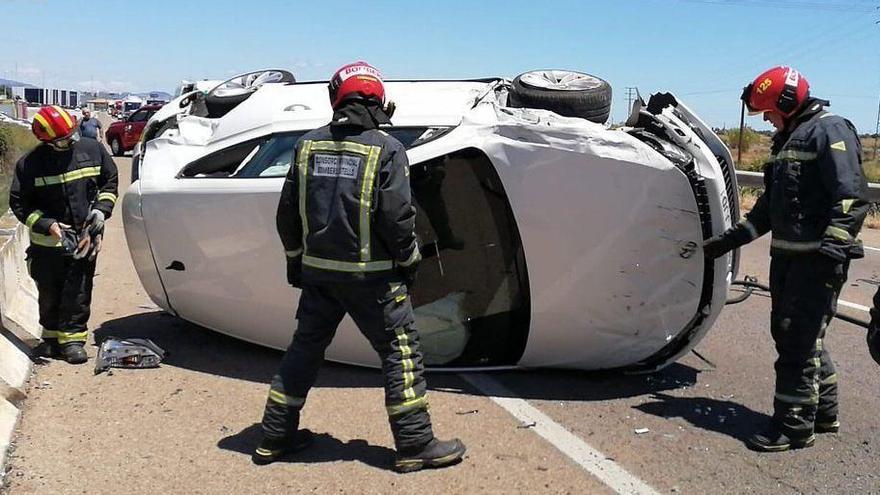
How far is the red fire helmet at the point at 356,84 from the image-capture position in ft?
12.3

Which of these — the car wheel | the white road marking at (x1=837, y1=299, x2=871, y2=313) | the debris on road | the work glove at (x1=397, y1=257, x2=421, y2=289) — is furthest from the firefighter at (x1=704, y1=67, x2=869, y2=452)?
the debris on road

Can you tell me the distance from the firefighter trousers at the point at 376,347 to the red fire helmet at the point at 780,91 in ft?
6.76

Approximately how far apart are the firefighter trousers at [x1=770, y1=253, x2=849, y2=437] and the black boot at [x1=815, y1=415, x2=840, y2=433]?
0.67ft

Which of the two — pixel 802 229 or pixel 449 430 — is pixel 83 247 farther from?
pixel 802 229

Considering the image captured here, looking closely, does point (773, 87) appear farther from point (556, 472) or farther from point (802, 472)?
point (556, 472)

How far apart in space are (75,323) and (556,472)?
339 centimetres

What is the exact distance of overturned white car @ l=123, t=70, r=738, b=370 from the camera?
14.5ft

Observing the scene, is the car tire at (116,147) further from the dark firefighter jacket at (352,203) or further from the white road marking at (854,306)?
the dark firefighter jacket at (352,203)

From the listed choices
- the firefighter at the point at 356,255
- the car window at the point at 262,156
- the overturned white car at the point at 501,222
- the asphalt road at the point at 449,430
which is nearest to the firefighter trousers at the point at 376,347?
the firefighter at the point at 356,255

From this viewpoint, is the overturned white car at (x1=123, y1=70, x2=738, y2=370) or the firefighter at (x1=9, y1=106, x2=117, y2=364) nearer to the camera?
the overturned white car at (x1=123, y1=70, x2=738, y2=370)

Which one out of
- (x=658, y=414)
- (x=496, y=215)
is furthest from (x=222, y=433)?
(x=658, y=414)

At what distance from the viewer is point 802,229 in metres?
4.06

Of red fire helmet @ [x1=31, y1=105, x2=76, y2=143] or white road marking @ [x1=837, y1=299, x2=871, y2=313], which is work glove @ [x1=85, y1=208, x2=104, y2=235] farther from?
white road marking @ [x1=837, y1=299, x2=871, y2=313]

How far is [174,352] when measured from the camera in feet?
18.5
